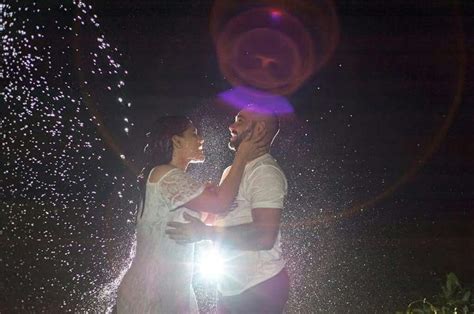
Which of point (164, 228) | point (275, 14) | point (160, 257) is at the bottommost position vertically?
point (160, 257)

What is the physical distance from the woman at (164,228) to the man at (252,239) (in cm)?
6

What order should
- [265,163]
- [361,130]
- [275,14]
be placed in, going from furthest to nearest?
[275,14] < [361,130] < [265,163]

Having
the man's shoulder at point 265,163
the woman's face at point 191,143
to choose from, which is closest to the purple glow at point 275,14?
the woman's face at point 191,143

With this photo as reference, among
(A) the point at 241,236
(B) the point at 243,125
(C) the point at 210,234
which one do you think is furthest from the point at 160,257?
(B) the point at 243,125

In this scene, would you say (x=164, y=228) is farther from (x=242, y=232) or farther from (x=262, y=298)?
(x=262, y=298)

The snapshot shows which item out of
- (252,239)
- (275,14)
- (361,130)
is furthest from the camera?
(275,14)

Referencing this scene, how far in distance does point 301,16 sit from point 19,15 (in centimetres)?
433

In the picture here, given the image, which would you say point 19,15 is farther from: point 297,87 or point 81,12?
point 297,87

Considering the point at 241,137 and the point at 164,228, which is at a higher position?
the point at 241,137

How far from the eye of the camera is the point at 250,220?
280 centimetres

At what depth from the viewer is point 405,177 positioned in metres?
8.31

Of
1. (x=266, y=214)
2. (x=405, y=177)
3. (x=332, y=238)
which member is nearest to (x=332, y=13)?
(x=405, y=177)

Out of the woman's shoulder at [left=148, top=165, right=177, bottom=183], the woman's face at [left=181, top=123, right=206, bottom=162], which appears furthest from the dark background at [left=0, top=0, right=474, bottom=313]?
the woman's shoulder at [left=148, top=165, right=177, bottom=183]

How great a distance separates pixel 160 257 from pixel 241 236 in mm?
357
